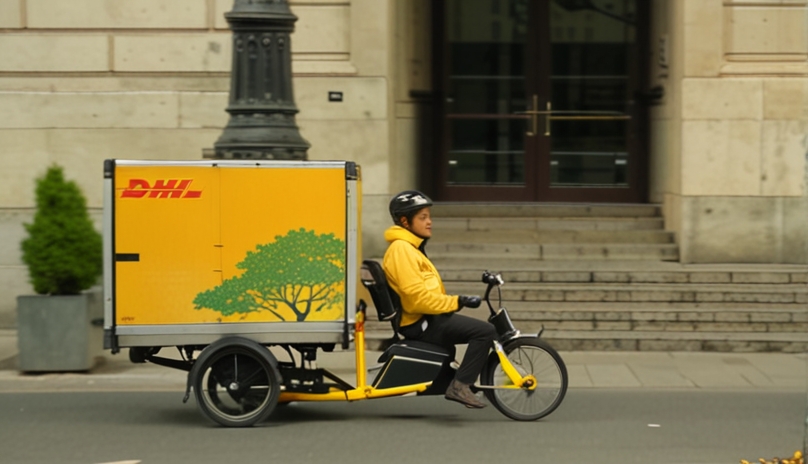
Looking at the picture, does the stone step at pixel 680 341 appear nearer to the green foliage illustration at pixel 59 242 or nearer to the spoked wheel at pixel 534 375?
the spoked wheel at pixel 534 375

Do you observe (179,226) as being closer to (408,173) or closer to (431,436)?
(431,436)

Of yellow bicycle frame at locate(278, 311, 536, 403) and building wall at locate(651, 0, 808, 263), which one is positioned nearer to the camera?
yellow bicycle frame at locate(278, 311, 536, 403)

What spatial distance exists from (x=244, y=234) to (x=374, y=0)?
219 inches

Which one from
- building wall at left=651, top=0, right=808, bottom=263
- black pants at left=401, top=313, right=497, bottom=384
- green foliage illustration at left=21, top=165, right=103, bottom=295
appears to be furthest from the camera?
building wall at left=651, top=0, right=808, bottom=263

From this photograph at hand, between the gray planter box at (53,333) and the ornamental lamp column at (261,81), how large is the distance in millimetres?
2068

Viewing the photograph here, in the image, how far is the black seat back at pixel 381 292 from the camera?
28.6ft

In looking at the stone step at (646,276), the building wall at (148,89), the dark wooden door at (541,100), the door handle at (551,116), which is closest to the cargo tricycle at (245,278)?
the stone step at (646,276)

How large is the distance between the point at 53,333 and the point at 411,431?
384 centimetres

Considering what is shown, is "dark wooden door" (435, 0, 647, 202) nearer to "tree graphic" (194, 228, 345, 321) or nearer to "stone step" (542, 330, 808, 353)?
"stone step" (542, 330, 808, 353)

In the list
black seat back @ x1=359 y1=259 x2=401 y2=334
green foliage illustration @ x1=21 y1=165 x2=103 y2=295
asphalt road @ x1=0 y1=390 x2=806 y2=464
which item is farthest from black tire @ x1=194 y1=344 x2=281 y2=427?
green foliage illustration @ x1=21 y1=165 x2=103 y2=295

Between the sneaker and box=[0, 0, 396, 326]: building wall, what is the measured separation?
16.9ft

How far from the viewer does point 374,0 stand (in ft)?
44.7

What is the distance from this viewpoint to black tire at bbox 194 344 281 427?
28.5 ft

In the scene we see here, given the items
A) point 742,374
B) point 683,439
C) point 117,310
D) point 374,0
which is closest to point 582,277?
point 742,374
